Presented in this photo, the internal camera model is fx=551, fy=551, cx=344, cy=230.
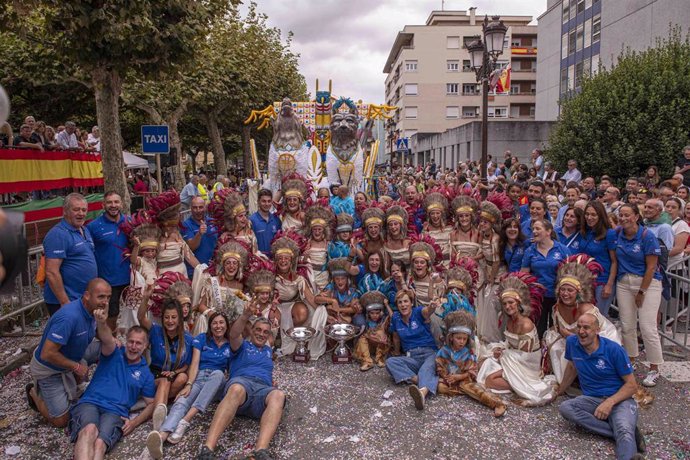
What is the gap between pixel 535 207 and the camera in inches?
250

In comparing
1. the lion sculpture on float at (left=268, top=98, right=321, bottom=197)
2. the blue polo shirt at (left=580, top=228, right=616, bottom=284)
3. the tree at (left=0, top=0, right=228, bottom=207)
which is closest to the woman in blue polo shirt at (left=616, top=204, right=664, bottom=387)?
the blue polo shirt at (left=580, top=228, right=616, bottom=284)

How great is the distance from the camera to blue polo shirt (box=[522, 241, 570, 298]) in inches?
221

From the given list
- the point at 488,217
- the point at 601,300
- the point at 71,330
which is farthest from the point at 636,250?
the point at 71,330

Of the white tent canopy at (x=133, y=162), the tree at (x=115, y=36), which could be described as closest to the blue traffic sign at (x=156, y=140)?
the tree at (x=115, y=36)

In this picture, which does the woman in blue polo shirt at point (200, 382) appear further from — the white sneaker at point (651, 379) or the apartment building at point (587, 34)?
the apartment building at point (587, 34)

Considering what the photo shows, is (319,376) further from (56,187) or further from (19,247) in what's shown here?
(56,187)

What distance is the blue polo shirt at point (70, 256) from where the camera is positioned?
513 cm

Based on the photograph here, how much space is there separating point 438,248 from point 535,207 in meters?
1.21

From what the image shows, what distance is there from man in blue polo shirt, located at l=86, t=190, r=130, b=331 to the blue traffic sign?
472cm

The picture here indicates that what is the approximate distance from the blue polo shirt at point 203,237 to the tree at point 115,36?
3068mm

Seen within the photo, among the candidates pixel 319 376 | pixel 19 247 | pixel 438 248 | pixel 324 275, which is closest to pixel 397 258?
pixel 438 248

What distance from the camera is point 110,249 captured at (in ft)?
18.9

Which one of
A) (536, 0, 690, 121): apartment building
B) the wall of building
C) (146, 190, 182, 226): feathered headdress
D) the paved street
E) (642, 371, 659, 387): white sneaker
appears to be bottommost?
the paved street

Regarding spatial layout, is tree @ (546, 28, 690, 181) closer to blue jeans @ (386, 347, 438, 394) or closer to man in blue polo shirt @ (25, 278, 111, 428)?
blue jeans @ (386, 347, 438, 394)
